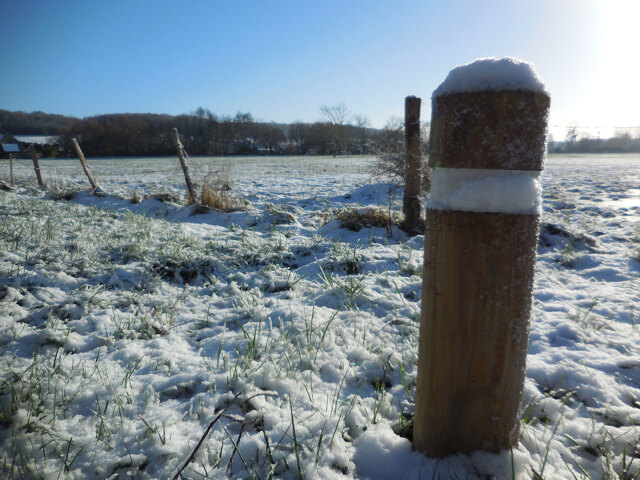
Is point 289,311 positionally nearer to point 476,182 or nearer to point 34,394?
point 34,394

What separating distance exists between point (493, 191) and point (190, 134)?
59.1 m

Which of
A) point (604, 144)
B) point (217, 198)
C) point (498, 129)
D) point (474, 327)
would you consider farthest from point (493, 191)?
point (604, 144)

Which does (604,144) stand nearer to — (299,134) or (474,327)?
(299,134)

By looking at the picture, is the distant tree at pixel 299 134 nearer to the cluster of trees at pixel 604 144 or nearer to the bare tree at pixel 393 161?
the cluster of trees at pixel 604 144

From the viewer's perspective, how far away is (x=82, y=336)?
2186 millimetres

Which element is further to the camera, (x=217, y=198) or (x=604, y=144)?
(x=604, y=144)

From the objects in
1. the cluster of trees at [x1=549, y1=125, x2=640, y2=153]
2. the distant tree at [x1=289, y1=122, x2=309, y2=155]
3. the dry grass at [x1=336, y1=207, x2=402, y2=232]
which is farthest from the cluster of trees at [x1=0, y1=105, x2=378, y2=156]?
the dry grass at [x1=336, y1=207, x2=402, y2=232]

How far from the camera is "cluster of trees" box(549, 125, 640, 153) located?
42094mm

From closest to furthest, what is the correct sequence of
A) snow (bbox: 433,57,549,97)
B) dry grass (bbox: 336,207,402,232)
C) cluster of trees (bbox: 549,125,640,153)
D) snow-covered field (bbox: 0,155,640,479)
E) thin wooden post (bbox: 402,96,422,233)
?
snow (bbox: 433,57,549,97) → snow-covered field (bbox: 0,155,640,479) → thin wooden post (bbox: 402,96,422,233) → dry grass (bbox: 336,207,402,232) → cluster of trees (bbox: 549,125,640,153)

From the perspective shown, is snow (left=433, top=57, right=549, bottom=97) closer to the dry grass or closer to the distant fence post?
the distant fence post

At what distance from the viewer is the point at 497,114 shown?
2.79ft

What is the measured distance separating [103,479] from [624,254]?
16.4ft

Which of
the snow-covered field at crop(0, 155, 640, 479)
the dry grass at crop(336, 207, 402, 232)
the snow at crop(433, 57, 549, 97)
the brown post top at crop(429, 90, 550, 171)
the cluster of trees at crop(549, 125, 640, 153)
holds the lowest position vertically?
the snow-covered field at crop(0, 155, 640, 479)

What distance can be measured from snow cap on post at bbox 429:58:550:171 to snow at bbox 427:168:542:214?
0.02 m
